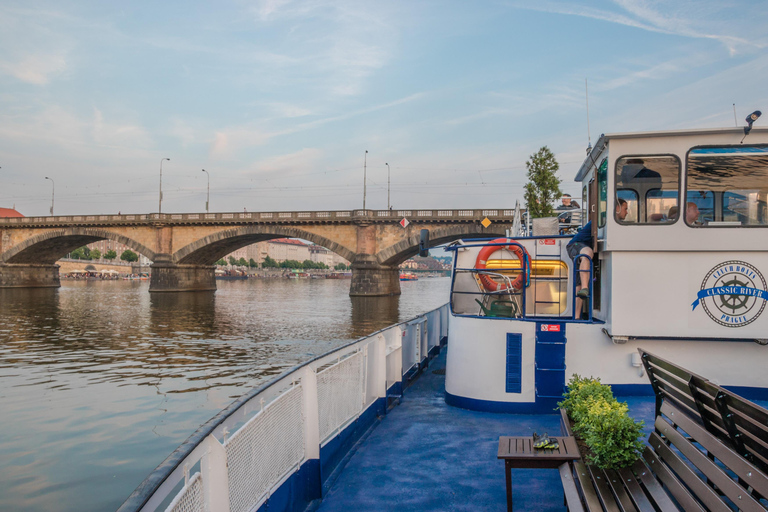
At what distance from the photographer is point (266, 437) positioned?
4.17 metres

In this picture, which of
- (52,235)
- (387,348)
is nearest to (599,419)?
(387,348)

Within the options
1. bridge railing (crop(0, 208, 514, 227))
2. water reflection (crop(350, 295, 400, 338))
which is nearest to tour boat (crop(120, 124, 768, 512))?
water reflection (crop(350, 295, 400, 338))

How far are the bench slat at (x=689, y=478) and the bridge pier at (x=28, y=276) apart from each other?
82.3 metres

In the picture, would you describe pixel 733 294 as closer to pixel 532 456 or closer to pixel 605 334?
pixel 605 334

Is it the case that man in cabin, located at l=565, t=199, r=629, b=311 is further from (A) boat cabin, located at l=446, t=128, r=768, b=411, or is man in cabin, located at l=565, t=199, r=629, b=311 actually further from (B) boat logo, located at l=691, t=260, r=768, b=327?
(B) boat logo, located at l=691, t=260, r=768, b=327

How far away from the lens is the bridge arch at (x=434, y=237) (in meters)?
51.2

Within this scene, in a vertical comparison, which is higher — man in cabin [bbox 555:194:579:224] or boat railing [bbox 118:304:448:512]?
man in cabin [bbox 555:194:579:224]

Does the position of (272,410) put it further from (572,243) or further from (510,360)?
(572,243)

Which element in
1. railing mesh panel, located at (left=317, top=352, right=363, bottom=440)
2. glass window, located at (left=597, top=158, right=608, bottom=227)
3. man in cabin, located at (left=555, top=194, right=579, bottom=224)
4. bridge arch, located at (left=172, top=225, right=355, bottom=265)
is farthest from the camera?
bridge arch, located at (left=172, top=225, right=355, bottom=265)

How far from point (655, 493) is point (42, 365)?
68.0 ft

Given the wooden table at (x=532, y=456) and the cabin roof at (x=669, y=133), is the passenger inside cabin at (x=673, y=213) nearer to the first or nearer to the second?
the cabin roof at (x=669, y=133)

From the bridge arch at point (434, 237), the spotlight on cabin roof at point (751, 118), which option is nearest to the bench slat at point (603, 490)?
the spotlight on cabin roof at point (751, 118)

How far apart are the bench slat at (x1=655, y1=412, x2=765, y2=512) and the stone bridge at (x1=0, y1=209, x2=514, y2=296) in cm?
4599

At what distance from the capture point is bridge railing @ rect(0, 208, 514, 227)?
2057 inches
